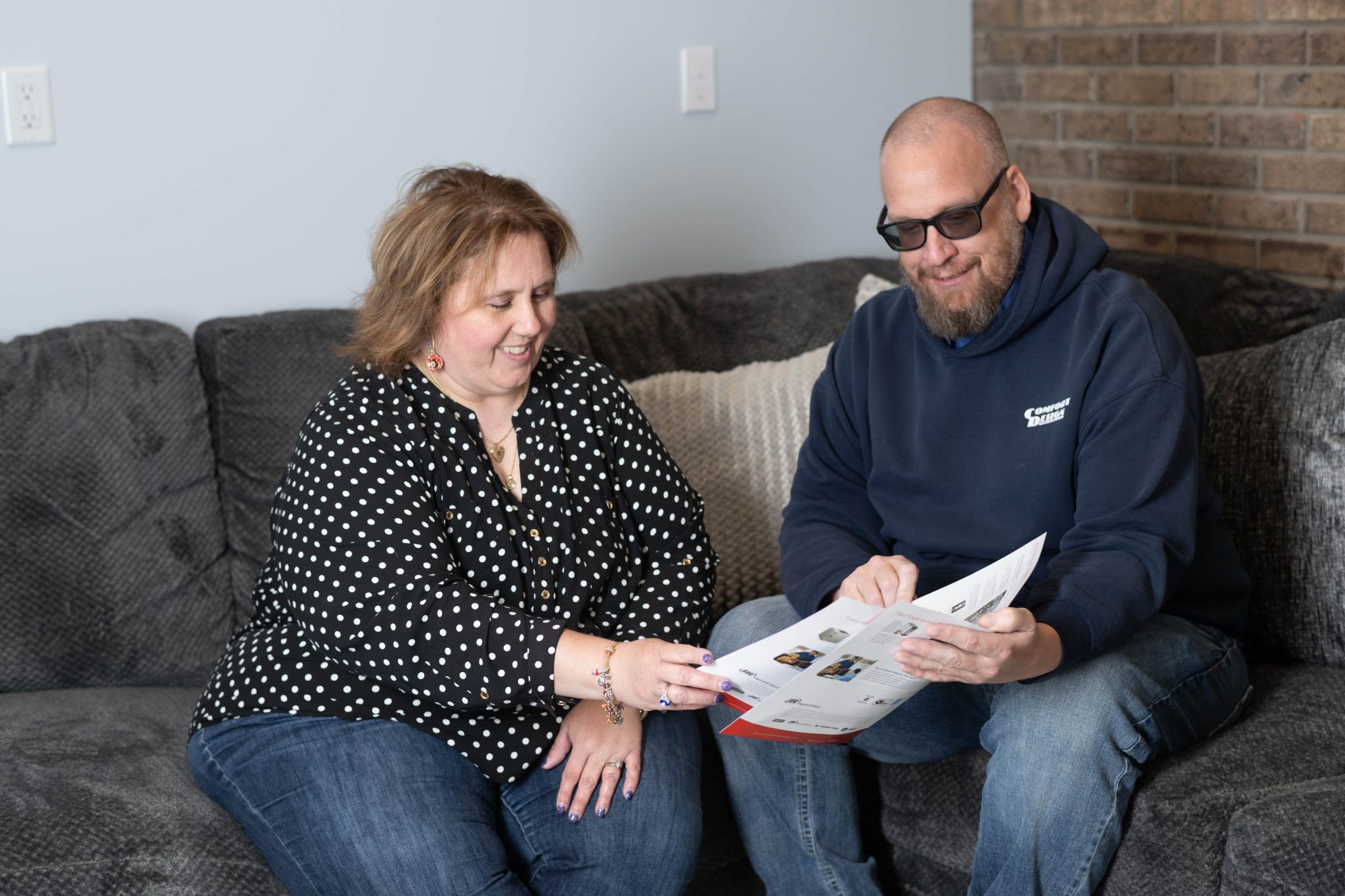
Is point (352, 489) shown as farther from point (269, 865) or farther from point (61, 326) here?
point (61, 326)

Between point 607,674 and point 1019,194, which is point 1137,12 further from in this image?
point 607,674

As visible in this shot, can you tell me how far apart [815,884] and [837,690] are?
48cm

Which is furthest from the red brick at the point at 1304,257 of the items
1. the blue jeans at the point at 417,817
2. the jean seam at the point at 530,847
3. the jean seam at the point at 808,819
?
the jean seam at the point at 530,847

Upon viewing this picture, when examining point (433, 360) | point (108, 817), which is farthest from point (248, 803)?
point (433, 360)

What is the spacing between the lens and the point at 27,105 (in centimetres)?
200

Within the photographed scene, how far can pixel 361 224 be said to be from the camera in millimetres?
2307

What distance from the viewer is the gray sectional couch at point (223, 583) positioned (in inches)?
58.6

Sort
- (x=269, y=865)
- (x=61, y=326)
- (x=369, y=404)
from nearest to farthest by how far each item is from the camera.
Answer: (x=269, y=865) < (x=369, y=404) < (x=61, y=326)

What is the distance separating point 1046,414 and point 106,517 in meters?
1.34

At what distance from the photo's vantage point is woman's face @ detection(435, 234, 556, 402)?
1.63 m

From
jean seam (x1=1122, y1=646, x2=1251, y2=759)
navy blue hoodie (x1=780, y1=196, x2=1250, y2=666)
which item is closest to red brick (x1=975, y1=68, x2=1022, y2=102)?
navy blue hoodie (x1=780, y1=196, x2=1250, y2=666)

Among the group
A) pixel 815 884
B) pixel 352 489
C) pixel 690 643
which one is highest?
pixel 352 489

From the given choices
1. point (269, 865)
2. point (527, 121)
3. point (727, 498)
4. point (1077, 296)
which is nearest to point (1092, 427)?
point (1077, 296)

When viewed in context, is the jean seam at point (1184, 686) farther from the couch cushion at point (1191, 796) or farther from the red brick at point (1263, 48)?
the red brick at point (1263, 48)
